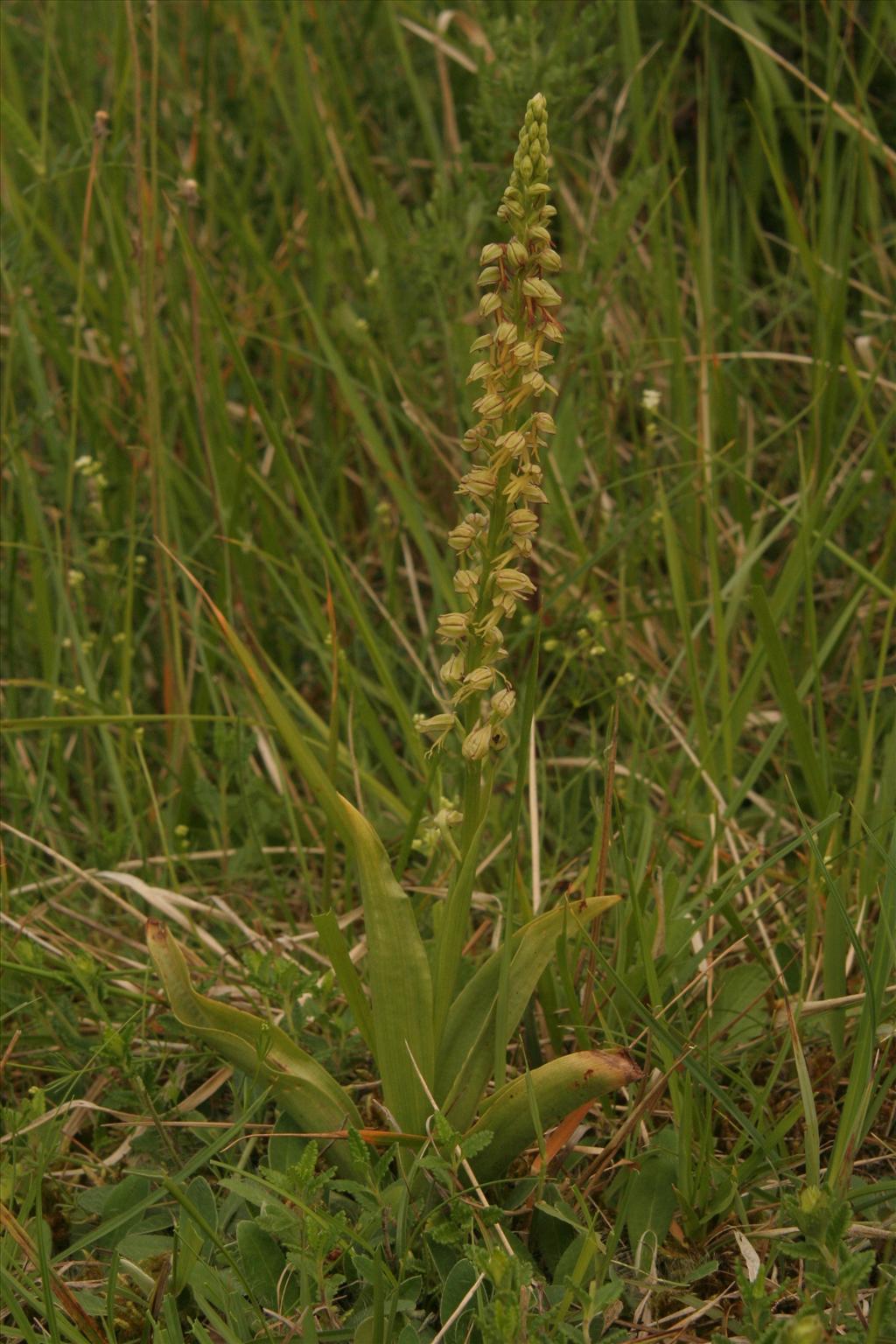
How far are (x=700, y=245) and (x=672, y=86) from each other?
0.66 m

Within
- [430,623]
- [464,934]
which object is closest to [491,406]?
[464,934]

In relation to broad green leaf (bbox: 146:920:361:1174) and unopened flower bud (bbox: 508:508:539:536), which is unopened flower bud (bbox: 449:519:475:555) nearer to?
unopened flower bud (bbox: 508:508:539:536)

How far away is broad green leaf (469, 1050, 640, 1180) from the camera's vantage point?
1.45 meters

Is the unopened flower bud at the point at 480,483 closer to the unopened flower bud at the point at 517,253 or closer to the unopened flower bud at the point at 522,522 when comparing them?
the unopened flower bud at the point at 522,522

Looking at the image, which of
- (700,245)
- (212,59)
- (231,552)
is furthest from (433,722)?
(212,59)

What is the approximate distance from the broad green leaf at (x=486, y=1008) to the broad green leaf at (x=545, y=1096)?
0.04 metres

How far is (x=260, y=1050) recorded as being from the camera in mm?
1520

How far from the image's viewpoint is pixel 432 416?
2.99 m

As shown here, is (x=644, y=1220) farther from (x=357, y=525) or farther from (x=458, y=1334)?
(x=357, y=525)

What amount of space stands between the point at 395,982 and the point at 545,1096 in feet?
0.70

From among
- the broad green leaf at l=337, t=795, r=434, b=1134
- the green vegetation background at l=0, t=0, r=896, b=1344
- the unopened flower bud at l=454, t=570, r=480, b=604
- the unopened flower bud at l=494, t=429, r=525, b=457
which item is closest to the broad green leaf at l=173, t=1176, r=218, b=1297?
the green vegetation background at l=0, t=0, r=896, b=1344

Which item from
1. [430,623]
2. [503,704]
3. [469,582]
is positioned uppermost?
[469,582]

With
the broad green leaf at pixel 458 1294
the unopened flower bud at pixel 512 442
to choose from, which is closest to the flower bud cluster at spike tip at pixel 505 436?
the unopened flower bud at pixel 512 442

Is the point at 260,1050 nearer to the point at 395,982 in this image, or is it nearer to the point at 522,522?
the point at 395,982
